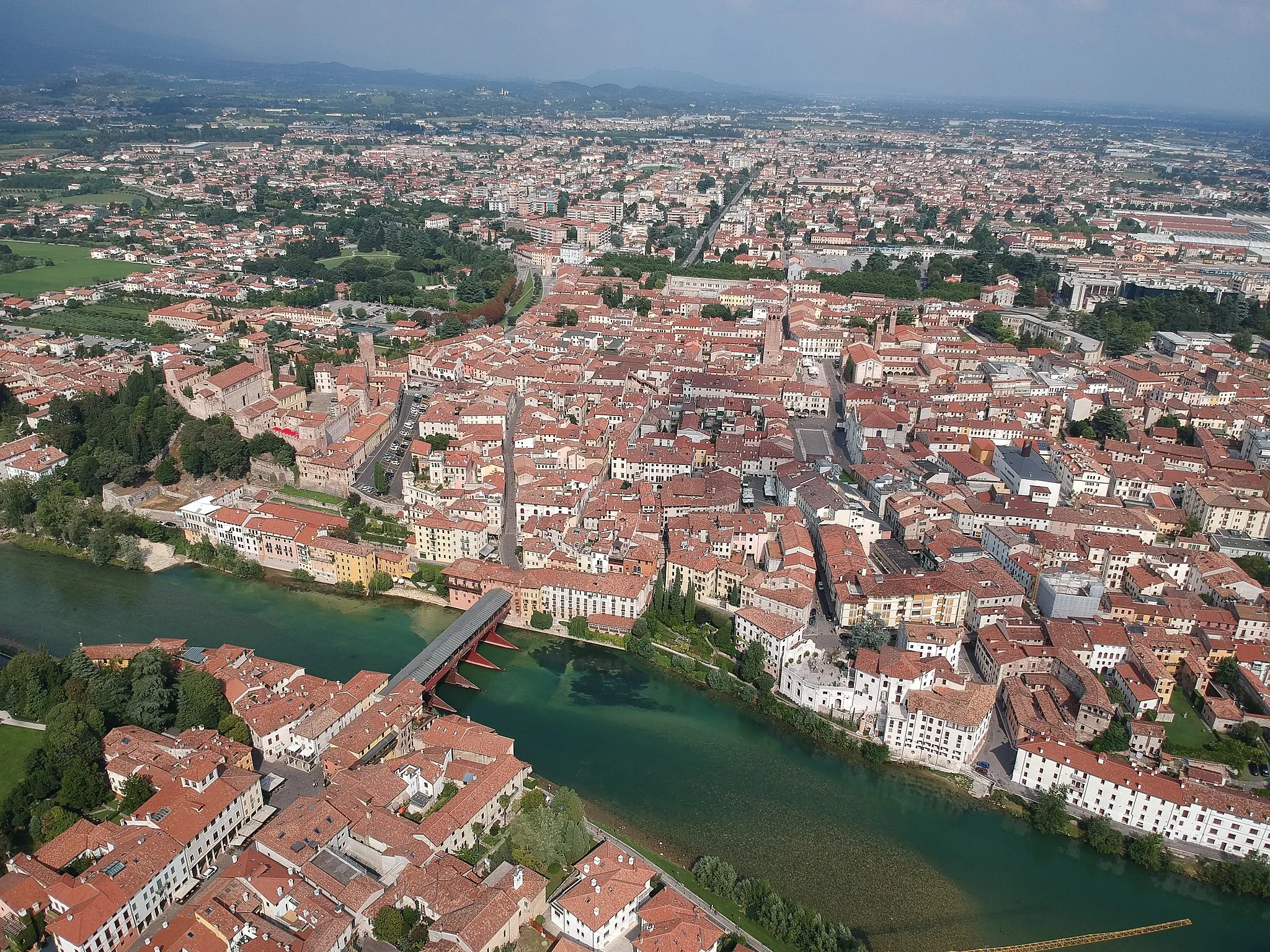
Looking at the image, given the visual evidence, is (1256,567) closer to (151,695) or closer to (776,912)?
(776,912)

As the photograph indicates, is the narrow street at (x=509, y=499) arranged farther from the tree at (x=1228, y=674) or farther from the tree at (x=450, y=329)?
the tree at (x=1228, y=674)

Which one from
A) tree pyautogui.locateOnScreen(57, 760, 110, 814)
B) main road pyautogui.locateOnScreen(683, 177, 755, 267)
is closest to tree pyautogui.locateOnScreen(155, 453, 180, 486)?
tree pyautogui.locateOnScreen(57, 760, 110, 814)

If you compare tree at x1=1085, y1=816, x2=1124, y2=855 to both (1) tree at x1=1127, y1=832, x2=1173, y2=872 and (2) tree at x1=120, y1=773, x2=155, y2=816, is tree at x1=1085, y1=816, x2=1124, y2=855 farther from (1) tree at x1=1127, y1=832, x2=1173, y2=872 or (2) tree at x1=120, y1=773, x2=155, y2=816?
(2) tree at x1=120, y1=773, x2=155, y2=816

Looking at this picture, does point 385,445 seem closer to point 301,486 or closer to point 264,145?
point 301,486

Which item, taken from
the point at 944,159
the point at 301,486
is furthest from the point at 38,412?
the point at 944,159

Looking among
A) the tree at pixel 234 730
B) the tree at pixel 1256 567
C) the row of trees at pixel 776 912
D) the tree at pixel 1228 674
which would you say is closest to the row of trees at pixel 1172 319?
the tree at pixel 1256 567

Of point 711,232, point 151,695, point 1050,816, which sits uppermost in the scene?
point 711,232

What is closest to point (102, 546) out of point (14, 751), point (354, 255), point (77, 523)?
point (77, 523)
